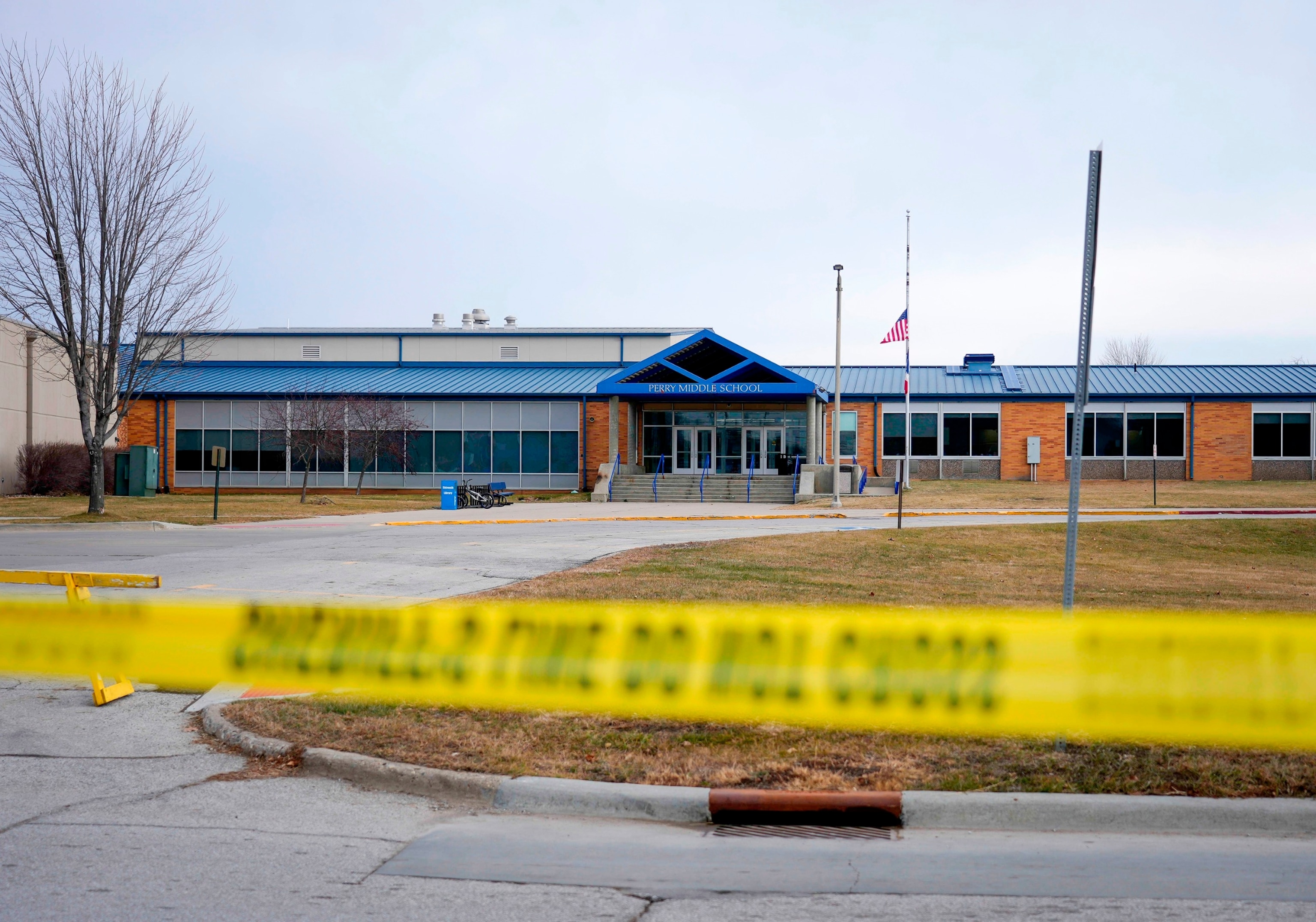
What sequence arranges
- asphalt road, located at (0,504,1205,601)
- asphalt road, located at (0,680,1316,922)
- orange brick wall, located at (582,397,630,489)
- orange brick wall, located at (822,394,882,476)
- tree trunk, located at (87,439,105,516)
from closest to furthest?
asphalt road, located at (0,680,1316,922), asphalt road, located at (0,504,1205,601), tree trunk, located at (87,439,105,516), orange brick wall, located at (582,397,630,489), orange brick wall, located at (822,394,882,476)

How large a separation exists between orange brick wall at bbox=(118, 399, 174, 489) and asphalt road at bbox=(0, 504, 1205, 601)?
61.6 feet

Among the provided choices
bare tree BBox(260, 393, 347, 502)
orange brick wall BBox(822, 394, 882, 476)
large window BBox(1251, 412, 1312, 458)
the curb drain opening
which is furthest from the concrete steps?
the curb drain opening

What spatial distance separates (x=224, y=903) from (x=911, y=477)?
131ft

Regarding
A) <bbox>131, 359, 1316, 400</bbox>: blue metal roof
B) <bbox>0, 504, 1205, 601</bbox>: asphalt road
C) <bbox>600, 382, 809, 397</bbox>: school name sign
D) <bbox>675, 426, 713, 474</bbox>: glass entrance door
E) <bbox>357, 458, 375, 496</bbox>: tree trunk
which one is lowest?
<bbox>0, 504, 1205, 601</bbox>: asphalt road

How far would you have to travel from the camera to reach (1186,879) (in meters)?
3.82

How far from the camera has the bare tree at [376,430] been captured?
3716 cm

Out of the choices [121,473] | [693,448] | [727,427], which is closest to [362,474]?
[121,473]

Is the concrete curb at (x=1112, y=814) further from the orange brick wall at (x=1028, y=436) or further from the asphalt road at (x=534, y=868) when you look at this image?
the orange brick wall at (x=1028, y=436)

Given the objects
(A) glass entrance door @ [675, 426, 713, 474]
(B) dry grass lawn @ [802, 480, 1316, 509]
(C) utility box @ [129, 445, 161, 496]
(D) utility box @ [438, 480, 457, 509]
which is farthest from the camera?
(A) glass entrance door @ [675, 426, 713, 474]

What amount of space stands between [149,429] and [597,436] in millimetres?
18530

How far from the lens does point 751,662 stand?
4.29m

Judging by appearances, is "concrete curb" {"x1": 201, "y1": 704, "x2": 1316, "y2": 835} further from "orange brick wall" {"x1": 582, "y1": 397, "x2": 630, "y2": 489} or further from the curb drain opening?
"orange brick wall" {"x1": 582, "y1": 397, "x2": 630, "y2": 489}

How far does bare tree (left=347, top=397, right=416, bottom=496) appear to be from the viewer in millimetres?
37156

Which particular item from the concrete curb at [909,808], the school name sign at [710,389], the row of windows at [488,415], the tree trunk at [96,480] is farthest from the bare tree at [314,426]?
the concrete curb at [909,808]
